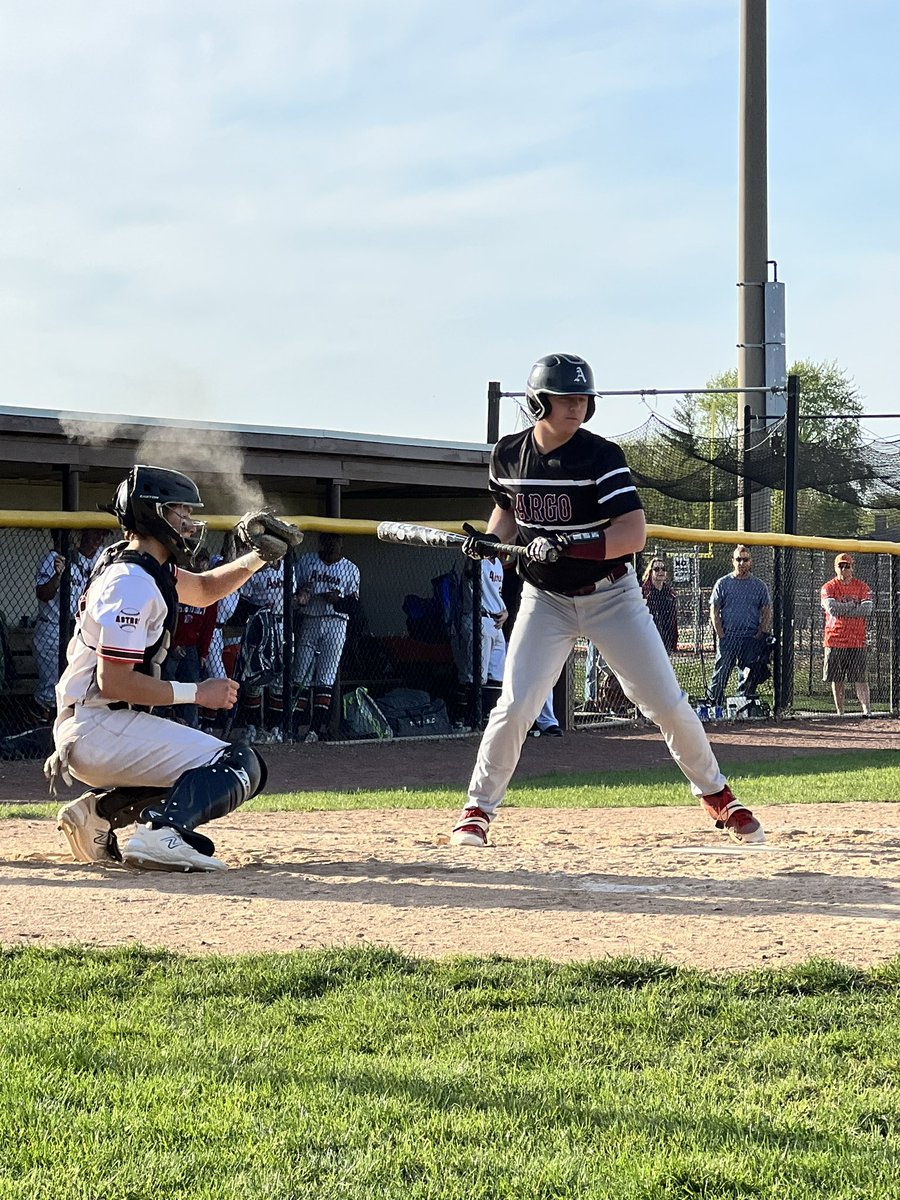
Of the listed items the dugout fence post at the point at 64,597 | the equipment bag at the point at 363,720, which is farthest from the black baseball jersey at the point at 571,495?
the equipment bag at the point at 363,720

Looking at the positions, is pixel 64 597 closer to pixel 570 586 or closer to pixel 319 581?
pixel 319 581

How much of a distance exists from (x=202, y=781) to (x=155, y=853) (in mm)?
324

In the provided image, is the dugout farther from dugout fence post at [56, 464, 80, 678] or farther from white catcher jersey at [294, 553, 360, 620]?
white catcher jersey at [294, 553, 360, 620]

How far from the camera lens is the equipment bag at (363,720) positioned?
12.7 meters

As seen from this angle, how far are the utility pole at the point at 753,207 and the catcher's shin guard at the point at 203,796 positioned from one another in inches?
514

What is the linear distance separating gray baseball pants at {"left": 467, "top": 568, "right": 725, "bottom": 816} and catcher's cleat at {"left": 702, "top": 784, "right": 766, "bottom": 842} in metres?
0.05

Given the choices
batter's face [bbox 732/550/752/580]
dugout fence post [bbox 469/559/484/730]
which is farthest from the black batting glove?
batter's face [bbox 732/550/752/580]

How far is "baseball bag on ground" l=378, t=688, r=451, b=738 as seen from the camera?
13031 mm

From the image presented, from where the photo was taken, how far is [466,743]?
499 inches

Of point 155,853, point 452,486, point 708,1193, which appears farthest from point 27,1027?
point 452,486

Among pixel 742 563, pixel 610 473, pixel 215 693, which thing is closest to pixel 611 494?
pixel 610 473

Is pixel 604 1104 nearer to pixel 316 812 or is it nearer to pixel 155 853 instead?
pixel 155 853

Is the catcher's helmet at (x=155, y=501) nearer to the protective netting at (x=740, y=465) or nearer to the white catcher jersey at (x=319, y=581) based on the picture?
the white catcher jersey at (x=319, y=581)

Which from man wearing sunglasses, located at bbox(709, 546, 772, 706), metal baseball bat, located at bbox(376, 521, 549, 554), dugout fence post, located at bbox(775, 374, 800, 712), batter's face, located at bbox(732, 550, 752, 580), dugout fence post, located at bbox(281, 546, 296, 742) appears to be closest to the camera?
metal baseball bat, located at bbox(376, 521, 549, 554)
